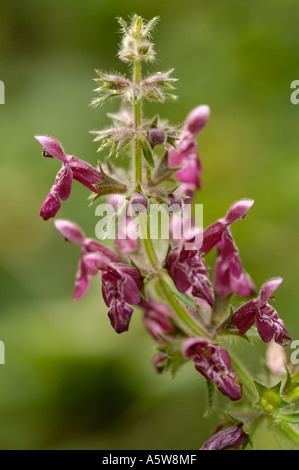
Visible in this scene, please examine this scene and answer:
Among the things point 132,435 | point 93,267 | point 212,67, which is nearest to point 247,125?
point 212,67

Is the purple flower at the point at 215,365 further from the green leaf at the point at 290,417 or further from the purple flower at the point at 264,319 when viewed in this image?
the green leaf at the point at 290,417

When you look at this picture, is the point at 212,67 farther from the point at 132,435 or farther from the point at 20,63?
the point at 132,435

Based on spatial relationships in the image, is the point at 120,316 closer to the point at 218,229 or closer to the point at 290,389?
the point at 218,229

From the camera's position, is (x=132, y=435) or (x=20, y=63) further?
(x=20, y=63)

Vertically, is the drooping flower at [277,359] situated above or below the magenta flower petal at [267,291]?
below

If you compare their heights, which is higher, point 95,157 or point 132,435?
point 95,157

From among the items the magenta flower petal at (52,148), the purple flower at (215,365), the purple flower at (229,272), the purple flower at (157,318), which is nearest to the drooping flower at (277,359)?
the purple flower at (229,272)
